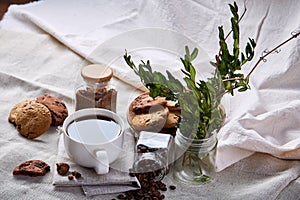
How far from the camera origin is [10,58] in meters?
1.45

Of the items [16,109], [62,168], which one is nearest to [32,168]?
[62,168]

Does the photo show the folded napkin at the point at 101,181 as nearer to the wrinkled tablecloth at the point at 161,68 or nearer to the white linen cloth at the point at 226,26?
the wrinkled tablecloth at the point at 161,68

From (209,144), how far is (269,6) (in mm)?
487

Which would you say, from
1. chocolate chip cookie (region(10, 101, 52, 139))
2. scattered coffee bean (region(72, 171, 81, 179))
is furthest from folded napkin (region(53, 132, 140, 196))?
chocolate chip cookie (region(10, 101, 52, 139))

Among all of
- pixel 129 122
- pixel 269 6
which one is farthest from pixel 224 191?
pixel 269 6

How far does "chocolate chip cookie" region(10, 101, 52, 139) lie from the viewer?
46.1 inches

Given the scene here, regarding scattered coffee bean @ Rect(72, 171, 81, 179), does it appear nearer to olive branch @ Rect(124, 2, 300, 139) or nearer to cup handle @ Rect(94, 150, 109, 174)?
cup handle @ Rect(94, 150, 109, 174)

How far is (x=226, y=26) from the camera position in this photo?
146 centimetres

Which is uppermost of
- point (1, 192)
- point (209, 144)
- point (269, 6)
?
point (269, 6)

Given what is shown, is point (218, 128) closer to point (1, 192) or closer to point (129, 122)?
point (129, 122)

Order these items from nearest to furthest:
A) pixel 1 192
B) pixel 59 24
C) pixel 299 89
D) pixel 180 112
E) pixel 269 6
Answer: pixel 1 192 → pixel 180 112 → pixel 299 89 → pixel 269 6 → pixel 59 24

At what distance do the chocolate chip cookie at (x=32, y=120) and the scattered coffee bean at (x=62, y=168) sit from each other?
12 cm

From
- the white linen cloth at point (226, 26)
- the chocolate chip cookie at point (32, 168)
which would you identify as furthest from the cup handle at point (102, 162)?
the white linen cloth at point (226, 26)

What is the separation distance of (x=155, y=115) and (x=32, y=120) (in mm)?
253
